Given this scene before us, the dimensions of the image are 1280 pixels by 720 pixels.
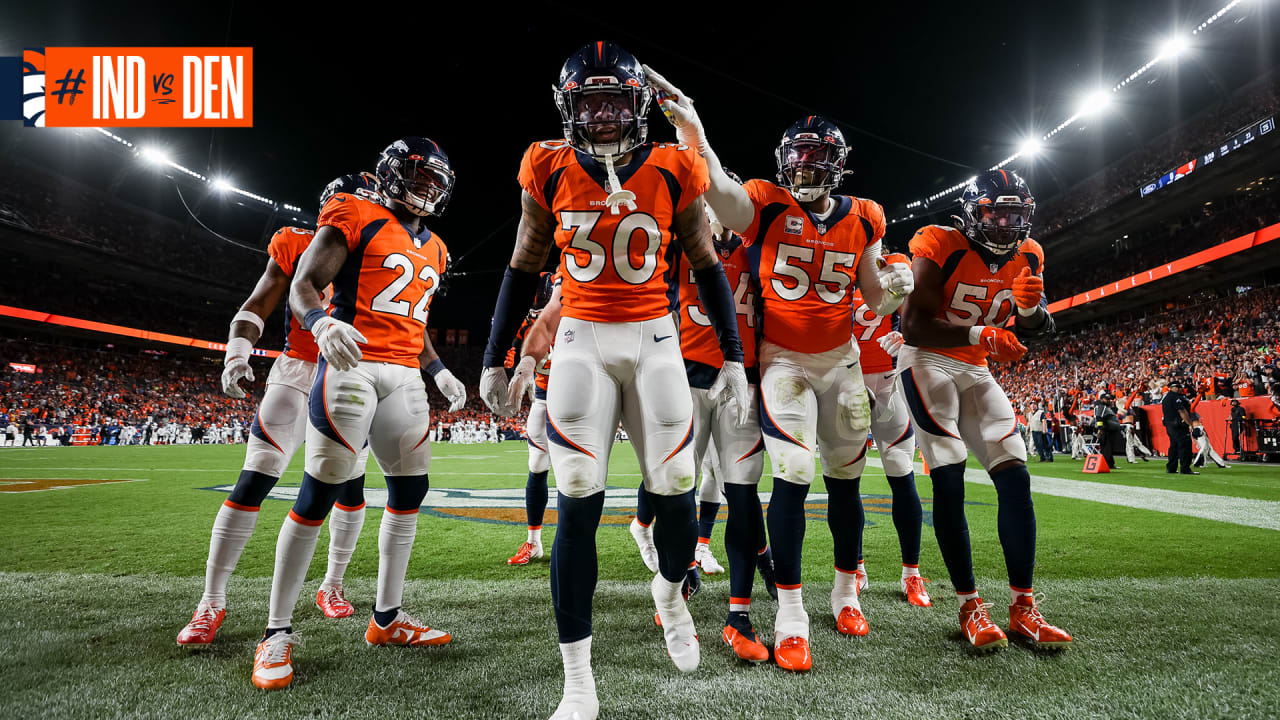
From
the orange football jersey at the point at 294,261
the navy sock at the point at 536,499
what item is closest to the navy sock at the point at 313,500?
the orange football jersey at the point at 294,261

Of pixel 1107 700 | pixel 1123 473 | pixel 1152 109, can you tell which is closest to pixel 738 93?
pixel 1123 473

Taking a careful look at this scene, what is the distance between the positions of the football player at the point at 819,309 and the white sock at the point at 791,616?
27 cm

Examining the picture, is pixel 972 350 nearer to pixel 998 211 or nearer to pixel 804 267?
pixel 998 211

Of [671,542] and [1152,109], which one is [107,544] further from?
[1152,109]

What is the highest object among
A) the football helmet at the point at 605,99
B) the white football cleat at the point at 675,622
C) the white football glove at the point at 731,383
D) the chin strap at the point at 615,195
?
the football helmet at the point at 605,99

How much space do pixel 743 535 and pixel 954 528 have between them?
1.02m

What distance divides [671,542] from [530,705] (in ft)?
2.44

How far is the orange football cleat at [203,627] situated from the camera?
2.77 m

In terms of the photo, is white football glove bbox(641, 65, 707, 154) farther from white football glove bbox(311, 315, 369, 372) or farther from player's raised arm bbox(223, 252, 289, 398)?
player's raised arm bbox(223, 252, 289, 398)

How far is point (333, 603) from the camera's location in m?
3.33

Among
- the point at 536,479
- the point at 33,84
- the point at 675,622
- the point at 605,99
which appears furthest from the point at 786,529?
the point at 33,84

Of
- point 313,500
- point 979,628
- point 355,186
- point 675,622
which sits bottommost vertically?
point 979,628

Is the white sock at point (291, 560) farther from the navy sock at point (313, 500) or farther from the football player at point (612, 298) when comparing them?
the football player at point (612, 298)

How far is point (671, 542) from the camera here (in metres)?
2.38
